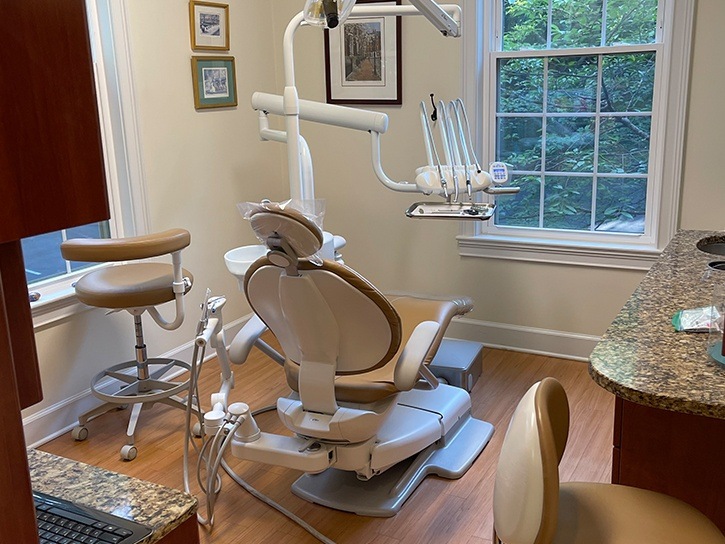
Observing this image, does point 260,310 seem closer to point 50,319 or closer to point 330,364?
point 330,364

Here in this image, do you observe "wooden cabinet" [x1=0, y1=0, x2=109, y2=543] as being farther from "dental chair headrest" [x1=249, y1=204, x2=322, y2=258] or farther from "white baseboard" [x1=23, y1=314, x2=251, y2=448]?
"white baseboard" [x1=23, y1=314, x2=251, y2=448]

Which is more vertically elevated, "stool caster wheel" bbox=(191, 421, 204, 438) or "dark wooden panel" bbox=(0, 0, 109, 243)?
"dark wooden panel" bbox=(0, 0, 109, 243)

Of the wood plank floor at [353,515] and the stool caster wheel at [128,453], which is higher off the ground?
the stool caster wheel at [128,453]

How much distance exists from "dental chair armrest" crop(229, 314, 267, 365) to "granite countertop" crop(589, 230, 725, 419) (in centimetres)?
134

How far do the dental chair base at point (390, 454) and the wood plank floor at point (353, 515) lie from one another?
0.15ft

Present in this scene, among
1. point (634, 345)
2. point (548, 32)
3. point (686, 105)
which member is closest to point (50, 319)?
point (634, 345)

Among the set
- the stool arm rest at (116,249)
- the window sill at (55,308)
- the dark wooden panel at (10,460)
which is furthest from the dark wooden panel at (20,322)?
the window sill at (55,308)

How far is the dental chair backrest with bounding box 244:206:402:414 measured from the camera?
7.01 feet

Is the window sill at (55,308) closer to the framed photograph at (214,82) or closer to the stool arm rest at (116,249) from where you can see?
the stool arm rest at (116,249)

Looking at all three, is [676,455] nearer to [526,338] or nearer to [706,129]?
[706,129]

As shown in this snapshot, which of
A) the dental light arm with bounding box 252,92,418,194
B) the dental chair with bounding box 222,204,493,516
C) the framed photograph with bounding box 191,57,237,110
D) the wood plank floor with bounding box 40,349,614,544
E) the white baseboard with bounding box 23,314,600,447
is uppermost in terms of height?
the framed photograph with bounding box 191,57,237,110

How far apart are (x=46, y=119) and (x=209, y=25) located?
10.4 feet

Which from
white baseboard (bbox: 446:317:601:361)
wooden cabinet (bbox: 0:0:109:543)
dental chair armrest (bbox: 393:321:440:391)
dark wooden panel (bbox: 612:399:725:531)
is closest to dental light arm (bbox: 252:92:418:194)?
dental chair armrest (bbox: 393:321:440:391)

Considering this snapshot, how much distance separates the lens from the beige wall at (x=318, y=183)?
3359 mm
